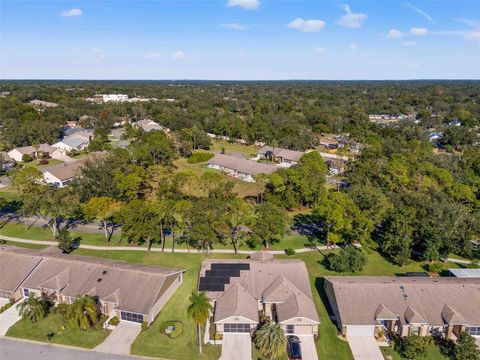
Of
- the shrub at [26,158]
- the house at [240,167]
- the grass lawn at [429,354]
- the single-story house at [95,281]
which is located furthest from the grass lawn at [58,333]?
the shrub at [26,158]

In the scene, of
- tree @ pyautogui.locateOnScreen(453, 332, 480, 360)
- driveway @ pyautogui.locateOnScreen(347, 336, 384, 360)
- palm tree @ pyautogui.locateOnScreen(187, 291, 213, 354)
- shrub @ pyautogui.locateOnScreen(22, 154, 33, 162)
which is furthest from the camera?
shrub @ pyautogui.locateOnScreen(22, 154, 33, 162)

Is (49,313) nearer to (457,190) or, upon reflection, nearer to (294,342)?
(294,342)

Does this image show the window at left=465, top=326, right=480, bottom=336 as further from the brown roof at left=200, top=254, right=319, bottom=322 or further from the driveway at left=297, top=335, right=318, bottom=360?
the driveway at left=297, top=335, right=318, bottom=360

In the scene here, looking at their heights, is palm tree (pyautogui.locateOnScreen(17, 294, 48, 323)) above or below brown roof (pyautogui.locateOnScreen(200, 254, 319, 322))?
below

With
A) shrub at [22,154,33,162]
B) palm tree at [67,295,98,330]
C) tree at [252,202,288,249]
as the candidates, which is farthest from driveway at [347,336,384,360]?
shrub at [22,154,33,162]

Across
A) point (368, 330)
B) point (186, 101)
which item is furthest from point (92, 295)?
point (186, 101)

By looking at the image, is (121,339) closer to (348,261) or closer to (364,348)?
(364,348)

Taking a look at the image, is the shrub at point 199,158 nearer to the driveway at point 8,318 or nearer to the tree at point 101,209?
the tree at point 101,209
